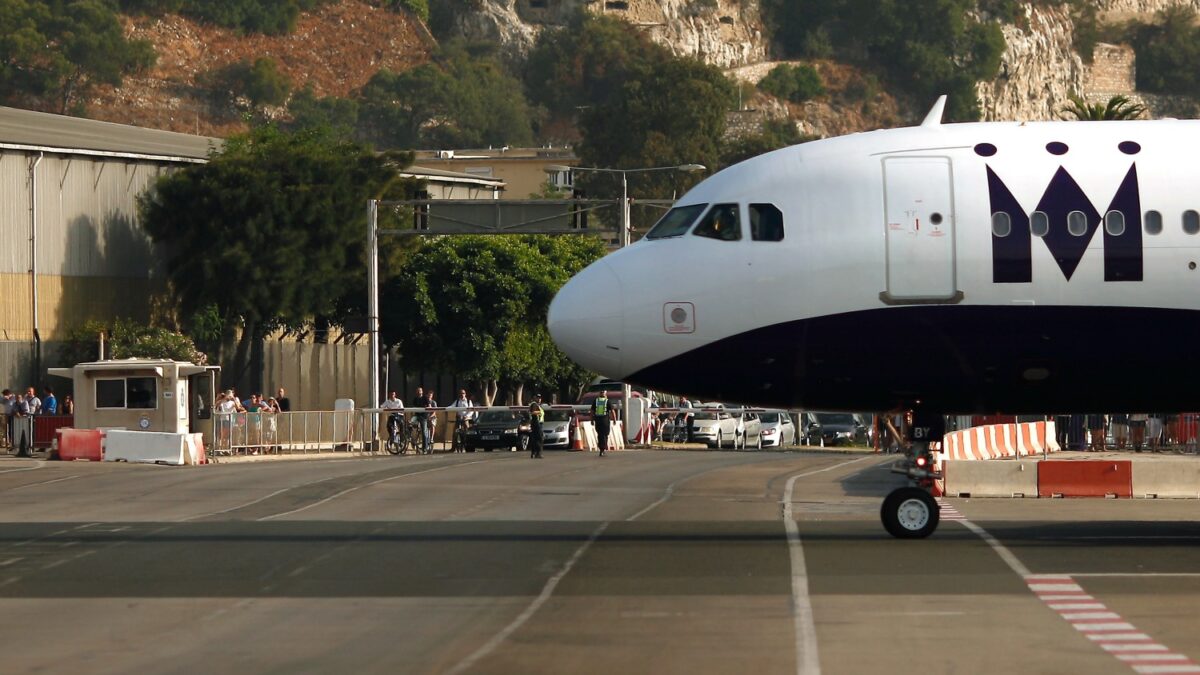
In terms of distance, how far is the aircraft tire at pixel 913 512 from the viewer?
21797 millimetres

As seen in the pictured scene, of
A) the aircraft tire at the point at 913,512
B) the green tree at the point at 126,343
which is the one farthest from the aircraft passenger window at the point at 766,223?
the green tree at the point at 126,343

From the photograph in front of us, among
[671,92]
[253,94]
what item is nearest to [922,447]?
[671,92]

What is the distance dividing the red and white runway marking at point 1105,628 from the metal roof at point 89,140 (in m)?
55.8

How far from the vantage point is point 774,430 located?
6506 centimetres

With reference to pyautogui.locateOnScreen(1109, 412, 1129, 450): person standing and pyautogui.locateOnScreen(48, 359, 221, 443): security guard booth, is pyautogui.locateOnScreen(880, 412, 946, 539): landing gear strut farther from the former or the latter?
pyautogui.locateOnScreen(1109, 412, 1129, 450): person standing

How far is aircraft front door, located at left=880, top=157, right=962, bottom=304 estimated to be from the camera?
20.9 m

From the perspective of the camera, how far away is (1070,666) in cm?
1340

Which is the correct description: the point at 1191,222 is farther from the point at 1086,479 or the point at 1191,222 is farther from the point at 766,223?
the point at 1086,479

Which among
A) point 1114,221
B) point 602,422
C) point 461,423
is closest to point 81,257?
point 461,423

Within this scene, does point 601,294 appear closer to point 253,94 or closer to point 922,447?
point 922,447

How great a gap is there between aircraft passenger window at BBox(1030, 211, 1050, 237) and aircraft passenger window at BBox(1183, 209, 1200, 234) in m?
1.47

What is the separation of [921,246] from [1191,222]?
2.91 m

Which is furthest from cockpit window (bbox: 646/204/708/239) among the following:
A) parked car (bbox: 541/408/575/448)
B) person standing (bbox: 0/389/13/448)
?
person standing (bbox: 0/389/13/448)

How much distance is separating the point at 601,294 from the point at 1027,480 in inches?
469
